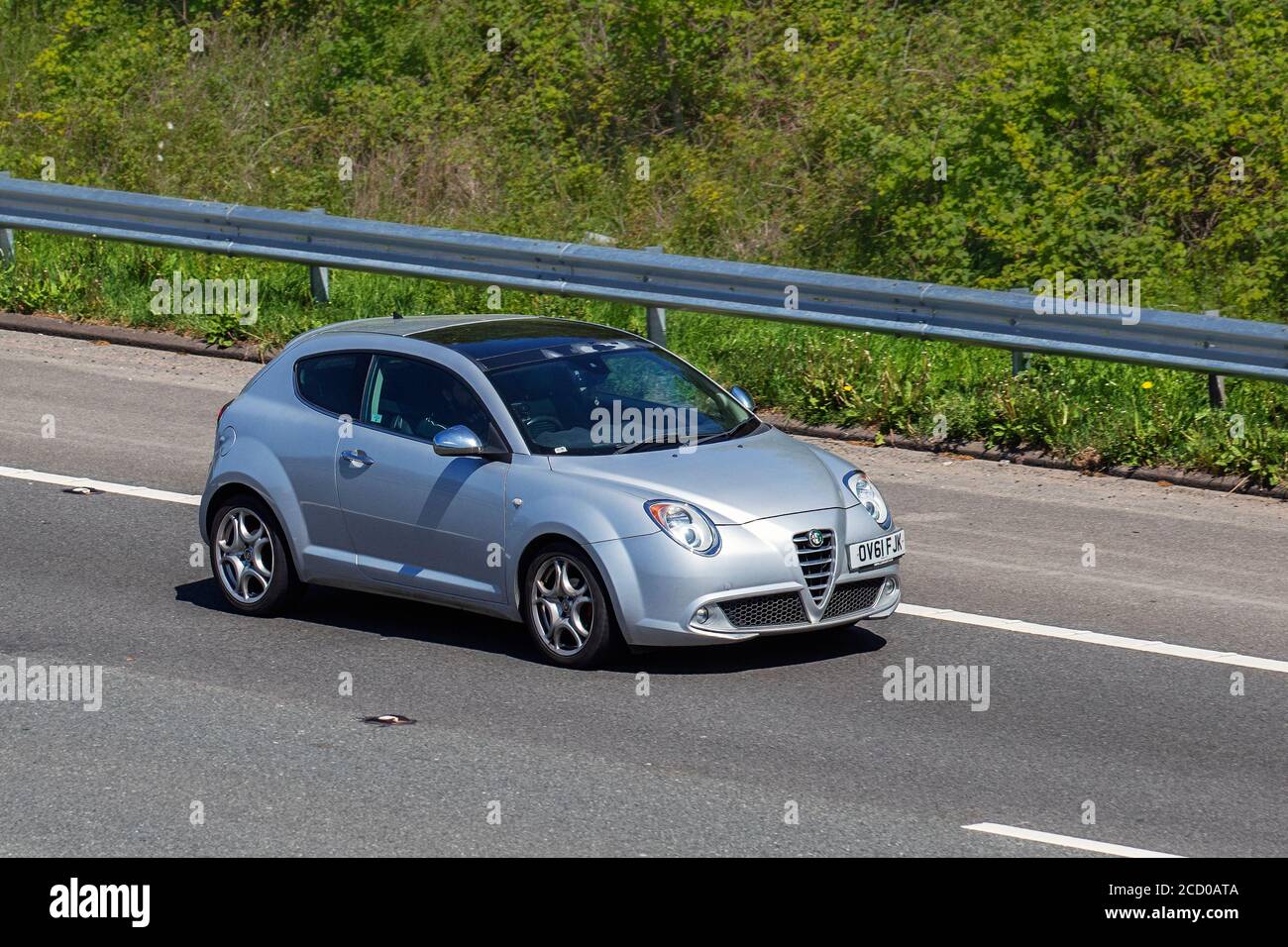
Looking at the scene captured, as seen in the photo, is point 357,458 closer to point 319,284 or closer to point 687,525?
point 687,525

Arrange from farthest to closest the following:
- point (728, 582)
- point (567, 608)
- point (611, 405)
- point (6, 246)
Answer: point (6, 246) → point (611, 405) → point (567, 608) → point (728, 582)

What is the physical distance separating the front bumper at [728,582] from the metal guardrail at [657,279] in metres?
5.08

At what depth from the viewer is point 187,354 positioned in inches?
647

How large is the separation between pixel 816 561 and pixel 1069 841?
2384 mm

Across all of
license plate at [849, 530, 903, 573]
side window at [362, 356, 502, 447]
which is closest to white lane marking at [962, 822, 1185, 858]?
license plate at [849, 530, 903, 573]

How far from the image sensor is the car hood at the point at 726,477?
29.6ft

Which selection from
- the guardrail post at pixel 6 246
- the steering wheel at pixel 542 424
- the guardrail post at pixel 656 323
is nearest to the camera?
the steering wheel at pixel 542 424

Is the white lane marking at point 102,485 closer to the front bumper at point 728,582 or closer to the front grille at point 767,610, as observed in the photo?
the front bumper at point 728,582

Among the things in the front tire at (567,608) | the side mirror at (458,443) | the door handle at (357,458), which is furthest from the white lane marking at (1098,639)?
the door handle at (357,458)

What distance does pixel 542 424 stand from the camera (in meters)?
9.57

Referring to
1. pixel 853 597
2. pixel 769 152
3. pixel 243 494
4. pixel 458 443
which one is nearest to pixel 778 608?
pixel 853 597

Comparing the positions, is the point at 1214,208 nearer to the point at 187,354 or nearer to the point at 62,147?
the point at 187,354

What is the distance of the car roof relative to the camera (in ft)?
32.8

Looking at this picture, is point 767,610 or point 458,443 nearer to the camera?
point 767,610
